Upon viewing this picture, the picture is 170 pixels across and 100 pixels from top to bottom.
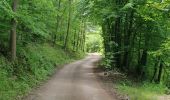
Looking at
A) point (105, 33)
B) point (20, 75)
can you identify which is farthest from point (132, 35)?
point (20, 75)

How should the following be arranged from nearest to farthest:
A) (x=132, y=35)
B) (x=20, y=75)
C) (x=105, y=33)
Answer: (x=20, y=75) < (x=132, y=35) < (x=105, y=33)

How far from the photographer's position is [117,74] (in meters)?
27.3

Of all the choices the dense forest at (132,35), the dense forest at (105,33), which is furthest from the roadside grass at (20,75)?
the dense forest at (132,35)

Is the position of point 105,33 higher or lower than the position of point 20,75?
higher

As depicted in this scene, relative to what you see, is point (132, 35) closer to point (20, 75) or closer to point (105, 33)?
point (105, 33)

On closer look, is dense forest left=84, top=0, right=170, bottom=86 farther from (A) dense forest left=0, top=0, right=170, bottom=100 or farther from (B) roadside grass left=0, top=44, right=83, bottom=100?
(B) roadside grass left=0, top=44, right=83, bottom=100

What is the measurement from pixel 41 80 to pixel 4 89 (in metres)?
6.19

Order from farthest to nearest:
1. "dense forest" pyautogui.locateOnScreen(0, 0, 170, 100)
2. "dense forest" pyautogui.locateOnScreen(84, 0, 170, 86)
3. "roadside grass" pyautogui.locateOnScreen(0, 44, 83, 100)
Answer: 1. "dense forest" pyautogui.locateOnScreen(84, 0, 170, 86)
2. "dense forest" pyautogui.locateOnScreen(0, 0, 170, 100)
3. "roadside grass" pyautogui.locateOnScreen(0, 44, 83, 100)

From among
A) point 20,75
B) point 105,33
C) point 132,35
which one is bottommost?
point 20,75

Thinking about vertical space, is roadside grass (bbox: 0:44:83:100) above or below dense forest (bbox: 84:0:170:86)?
below

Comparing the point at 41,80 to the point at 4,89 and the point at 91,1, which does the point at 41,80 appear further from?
the point at 91,1

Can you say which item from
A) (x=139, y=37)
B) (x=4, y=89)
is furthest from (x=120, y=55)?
(x=4, y=89)

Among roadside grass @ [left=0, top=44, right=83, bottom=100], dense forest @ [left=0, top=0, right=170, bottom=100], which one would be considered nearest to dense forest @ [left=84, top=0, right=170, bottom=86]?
dense forest @ [left=0, top=0, right=170, bottom=100]

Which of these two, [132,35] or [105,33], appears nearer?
[132,35]
